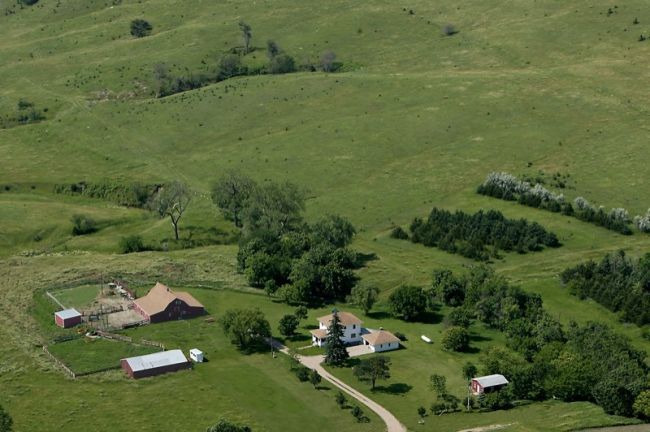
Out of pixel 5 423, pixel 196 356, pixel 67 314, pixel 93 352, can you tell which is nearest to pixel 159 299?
pixel 67 314

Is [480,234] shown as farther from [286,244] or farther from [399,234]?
[286,244]

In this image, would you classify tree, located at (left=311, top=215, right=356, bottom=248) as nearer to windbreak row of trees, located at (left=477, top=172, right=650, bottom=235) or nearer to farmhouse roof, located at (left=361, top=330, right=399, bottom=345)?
farmhouse roof, located at (left=361, top=330, right=399, bottom=345)

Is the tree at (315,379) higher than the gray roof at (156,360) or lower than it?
lower

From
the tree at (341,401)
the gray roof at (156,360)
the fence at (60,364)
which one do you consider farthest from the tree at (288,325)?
the fence at (60,364)

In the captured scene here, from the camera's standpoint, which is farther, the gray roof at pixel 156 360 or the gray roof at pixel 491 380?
the gray roof at pixel 156 360

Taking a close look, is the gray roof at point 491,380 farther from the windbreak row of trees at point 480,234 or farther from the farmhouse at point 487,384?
the windbreak row of trees at point 480,234

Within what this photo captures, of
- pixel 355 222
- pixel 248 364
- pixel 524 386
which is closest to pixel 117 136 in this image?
pixel 355 222
